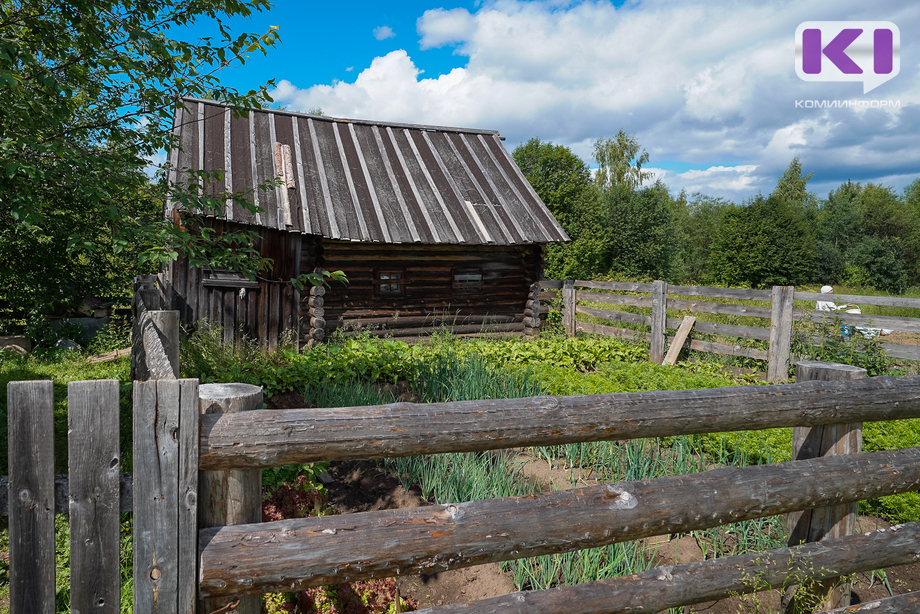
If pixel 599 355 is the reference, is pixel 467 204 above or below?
above

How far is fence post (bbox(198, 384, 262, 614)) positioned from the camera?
5.96 feet

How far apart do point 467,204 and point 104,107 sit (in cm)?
836

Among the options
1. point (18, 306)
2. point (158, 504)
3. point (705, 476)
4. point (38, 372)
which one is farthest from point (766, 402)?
point (18, 306)

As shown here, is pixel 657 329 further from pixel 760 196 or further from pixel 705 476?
pixel 760 196

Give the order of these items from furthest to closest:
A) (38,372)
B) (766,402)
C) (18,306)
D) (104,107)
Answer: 1. (18,306)
2. (38,372)
3. (104,107)
4. (766,402)

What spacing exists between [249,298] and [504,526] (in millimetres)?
8718

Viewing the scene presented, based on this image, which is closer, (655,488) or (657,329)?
(655,488)

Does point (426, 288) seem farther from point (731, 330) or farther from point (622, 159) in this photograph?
point (622, 159)

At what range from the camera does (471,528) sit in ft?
6.33

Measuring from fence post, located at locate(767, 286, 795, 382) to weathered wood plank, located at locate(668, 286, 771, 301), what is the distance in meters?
0.20

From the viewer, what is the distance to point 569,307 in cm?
1252

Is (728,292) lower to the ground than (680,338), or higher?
higher

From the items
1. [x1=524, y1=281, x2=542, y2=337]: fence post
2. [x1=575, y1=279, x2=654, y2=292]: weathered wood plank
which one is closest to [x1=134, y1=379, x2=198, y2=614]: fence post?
[x1=575, y1=279, x2=654, y2=292]: weathered wood plank

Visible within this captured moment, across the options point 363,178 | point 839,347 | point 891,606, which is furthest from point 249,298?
point 839,347
